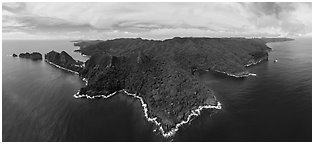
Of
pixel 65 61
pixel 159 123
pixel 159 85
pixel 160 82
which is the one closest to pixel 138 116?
pixel 159 123

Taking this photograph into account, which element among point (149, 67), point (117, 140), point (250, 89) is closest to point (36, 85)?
point (149, 67)

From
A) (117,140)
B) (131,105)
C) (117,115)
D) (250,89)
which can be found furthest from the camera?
(250,89)

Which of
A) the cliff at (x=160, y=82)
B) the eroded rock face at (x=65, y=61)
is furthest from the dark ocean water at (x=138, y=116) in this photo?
the eroded rock face at (x=65, y=61)

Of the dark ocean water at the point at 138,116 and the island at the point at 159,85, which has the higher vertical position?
the island at the point at 159,85

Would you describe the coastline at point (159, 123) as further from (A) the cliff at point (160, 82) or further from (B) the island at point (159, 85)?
(A) the cliff at point (160, 82)

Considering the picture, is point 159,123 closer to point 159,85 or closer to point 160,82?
point 159,85

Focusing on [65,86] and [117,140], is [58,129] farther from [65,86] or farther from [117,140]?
[65,86]

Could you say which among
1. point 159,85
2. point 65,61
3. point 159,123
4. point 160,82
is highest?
point 65,61

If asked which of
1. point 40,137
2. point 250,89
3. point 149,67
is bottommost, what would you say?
point 40,137
